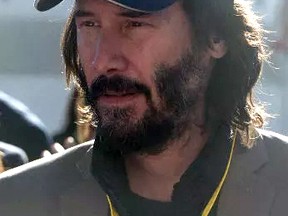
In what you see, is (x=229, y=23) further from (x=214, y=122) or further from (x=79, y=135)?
(x=79, y=135)

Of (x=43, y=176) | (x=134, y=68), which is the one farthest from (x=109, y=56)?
(x=43, y=176)

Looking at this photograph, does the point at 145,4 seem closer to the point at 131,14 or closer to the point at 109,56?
the point at 131,14

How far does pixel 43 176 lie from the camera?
8.35ft

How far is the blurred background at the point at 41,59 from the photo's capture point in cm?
755

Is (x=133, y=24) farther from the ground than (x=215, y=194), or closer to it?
farther from the ground

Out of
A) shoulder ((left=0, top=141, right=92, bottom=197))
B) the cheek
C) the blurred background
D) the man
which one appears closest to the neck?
the man

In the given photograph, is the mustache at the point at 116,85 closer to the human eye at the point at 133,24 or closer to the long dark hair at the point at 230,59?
the human eye at the point at 133,24

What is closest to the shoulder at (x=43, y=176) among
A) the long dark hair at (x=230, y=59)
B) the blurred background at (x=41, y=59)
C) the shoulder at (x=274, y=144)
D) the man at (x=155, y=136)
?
the man at (x=155, y=136)

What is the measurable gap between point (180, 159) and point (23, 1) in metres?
6.17

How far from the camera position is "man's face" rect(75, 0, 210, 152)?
7.77 ft

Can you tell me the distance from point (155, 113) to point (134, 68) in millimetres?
138

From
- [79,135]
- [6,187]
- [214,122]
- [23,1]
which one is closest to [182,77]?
[214,122]

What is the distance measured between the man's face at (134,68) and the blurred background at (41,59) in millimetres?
4871

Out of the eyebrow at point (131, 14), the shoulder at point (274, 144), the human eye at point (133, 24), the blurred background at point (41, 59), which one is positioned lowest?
the blurred background at point (41, 59)
